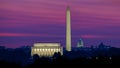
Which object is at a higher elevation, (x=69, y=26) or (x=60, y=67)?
(x=69, y=26)

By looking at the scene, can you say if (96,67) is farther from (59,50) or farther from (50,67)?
(59,50)

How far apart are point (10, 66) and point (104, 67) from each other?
15.9 m

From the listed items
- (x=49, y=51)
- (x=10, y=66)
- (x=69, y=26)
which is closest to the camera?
(x=10, y=66)

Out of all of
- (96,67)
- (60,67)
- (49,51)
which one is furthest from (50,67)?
(49,51)

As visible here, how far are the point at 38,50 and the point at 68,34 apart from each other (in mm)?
30953

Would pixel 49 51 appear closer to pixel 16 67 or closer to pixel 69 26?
pixel 69 26

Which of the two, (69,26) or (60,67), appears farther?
(69,26)

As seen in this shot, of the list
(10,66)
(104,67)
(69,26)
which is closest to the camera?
(104,67)

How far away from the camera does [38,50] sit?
635 ft

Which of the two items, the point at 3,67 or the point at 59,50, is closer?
the point at 3,67

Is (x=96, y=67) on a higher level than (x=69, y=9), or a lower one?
lower

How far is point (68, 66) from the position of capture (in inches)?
3386

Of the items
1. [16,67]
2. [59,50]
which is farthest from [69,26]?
[16,67]

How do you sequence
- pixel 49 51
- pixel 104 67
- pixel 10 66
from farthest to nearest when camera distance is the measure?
1. pixel 49 51
2. pixel 10 66
3. pixel 104 67
